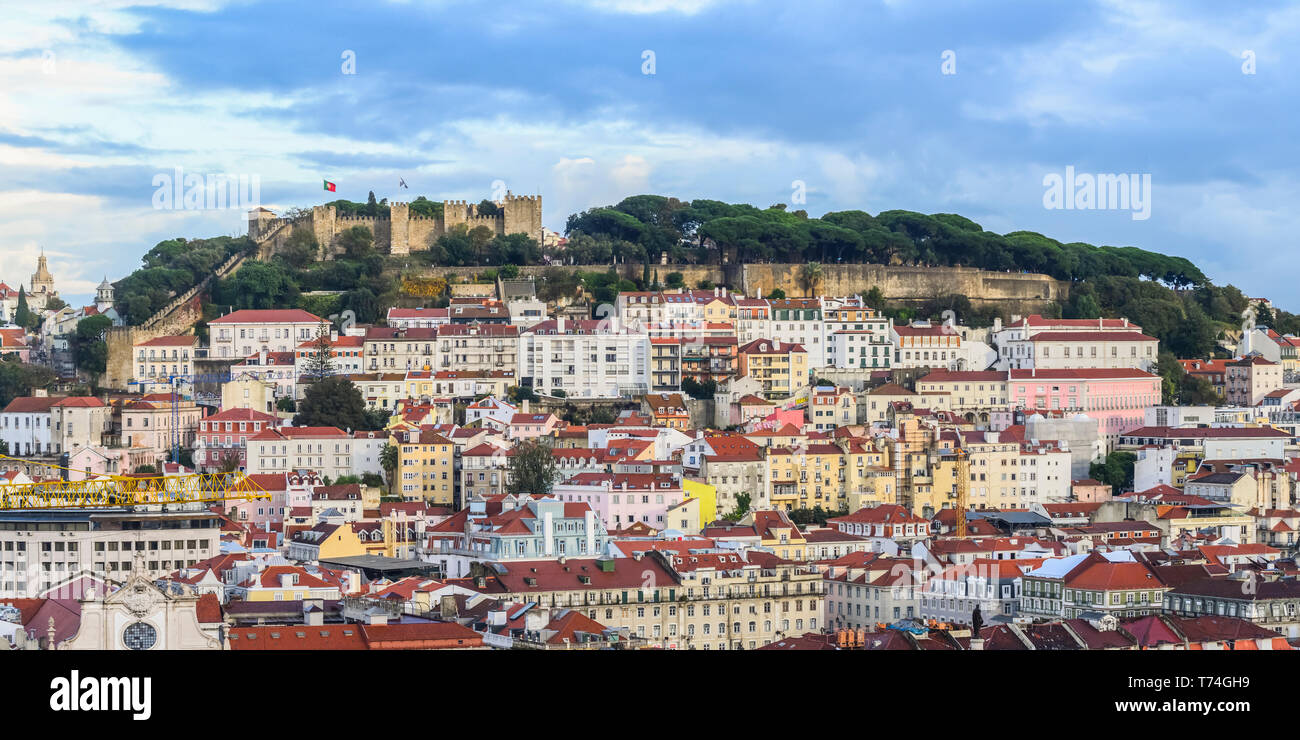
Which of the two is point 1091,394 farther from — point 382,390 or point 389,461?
point 389,461

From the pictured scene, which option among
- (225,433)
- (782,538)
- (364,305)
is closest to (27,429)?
(225,433)

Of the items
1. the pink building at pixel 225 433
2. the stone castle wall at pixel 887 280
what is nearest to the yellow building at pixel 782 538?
the pink building at pixel 225 433

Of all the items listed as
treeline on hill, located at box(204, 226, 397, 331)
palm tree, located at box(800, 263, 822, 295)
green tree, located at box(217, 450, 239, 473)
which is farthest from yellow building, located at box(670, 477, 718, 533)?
palm tree, located at box(800, 263, 822, 295)

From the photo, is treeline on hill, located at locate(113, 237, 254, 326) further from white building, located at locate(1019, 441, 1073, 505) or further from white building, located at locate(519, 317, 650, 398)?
white building, located at locate(1019, 441, 1073, 505)
